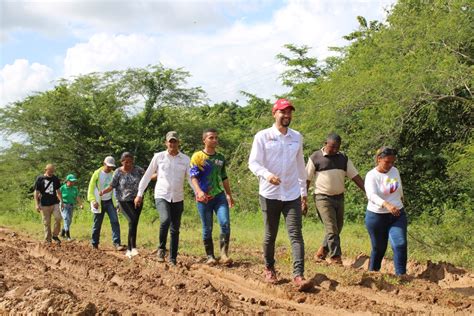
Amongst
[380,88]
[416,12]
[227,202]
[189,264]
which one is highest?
[416,12]

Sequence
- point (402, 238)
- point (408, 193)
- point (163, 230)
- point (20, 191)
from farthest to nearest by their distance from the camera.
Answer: point (20, 191), point (408, 193), point (163, 230), point (402, 238)

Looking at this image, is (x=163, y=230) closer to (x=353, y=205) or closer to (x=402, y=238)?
(x=402, y=238)

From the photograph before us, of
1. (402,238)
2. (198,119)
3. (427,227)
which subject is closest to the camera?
(402,238)

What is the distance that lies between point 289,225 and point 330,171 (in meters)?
2.34

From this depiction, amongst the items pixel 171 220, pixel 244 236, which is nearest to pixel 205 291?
pixel 171 220

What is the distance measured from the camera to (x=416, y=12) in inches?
600

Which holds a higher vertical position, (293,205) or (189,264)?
(293,205)

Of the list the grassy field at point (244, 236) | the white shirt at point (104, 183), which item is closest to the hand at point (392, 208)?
the grassy field at point (244, 236)

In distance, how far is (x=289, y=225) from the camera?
6906 mm

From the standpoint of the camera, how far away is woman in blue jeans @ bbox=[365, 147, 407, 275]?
754 centimetres

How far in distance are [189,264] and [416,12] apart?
931cm

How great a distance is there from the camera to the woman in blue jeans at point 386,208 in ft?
24.7

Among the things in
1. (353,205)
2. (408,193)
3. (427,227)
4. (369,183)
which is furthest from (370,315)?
(353,205)

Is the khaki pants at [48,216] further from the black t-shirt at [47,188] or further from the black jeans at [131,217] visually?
the black jeans at [131,217]
